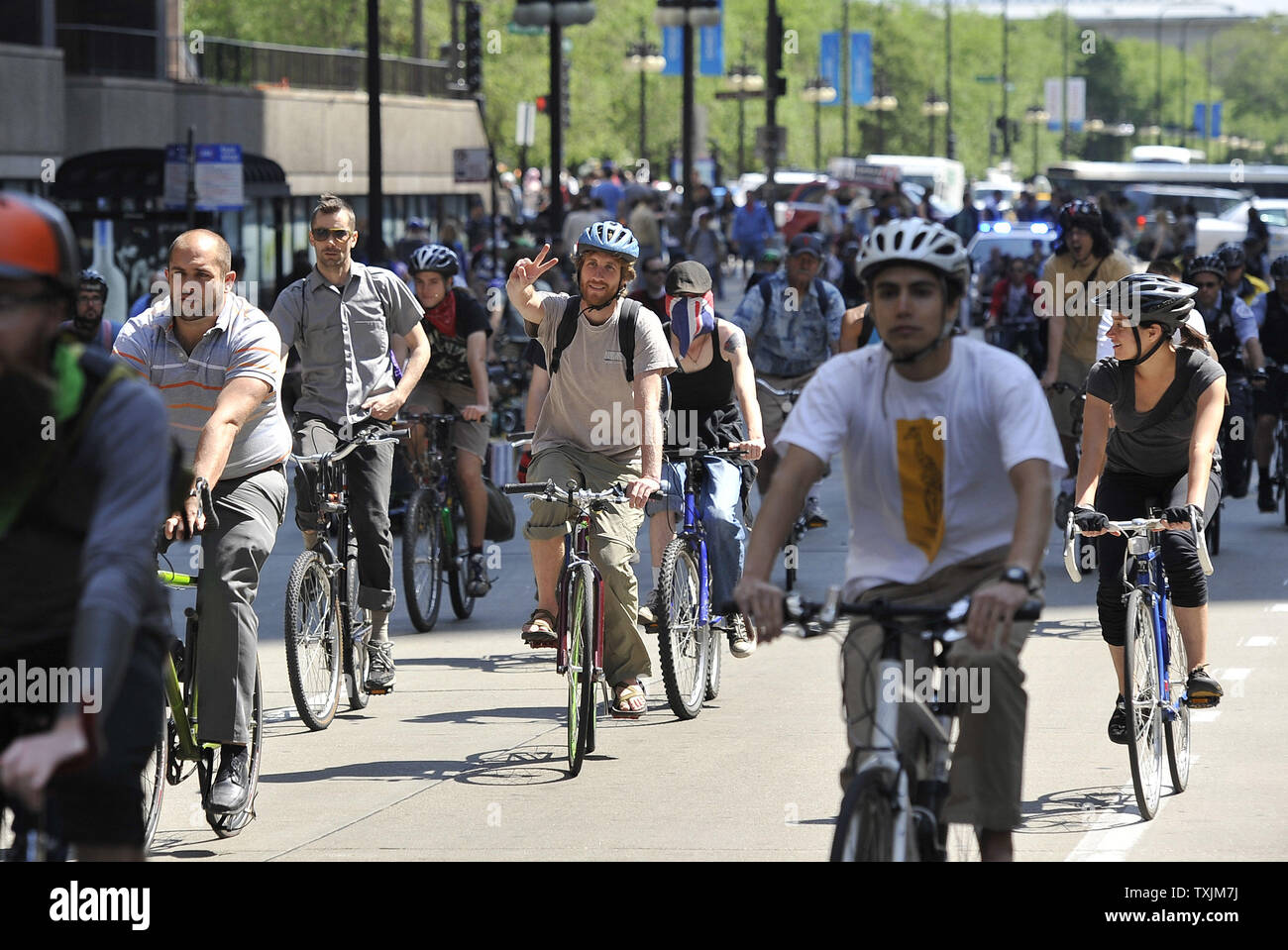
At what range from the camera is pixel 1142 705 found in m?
6.94

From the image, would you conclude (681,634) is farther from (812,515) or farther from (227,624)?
(812,515)

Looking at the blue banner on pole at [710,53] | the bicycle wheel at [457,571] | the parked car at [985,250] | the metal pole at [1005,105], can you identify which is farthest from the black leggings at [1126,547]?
the metal pole at [1005,105]

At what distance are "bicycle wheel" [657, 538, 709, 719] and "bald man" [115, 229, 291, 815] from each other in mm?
2180

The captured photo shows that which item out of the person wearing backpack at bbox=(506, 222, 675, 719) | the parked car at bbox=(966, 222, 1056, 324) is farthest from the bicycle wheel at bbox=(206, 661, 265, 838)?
the parked car at bbox=(966, 222, 1056, 324)

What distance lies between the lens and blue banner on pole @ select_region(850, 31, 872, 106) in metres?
63.5

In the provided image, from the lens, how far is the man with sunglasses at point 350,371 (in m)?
8.82

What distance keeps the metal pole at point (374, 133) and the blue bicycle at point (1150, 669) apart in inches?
498

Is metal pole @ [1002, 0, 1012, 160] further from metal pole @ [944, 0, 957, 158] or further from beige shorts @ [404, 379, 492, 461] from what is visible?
beige shorts @ [404, 379, 492, 461]

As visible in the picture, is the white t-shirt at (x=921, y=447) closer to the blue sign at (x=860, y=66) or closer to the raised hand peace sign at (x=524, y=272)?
the raised hand peace sign at (x=524, y=272)

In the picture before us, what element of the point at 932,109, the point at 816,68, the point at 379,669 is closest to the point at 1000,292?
the point at 379,669

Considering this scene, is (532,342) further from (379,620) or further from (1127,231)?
(1127,231)

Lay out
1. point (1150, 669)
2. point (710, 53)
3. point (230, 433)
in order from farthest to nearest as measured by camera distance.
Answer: point (710, 53) < point (1150, 669) < point (230, 433)

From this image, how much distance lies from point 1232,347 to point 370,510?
703 centimetres

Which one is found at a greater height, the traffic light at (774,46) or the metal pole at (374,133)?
the traffic light at (774,46)
